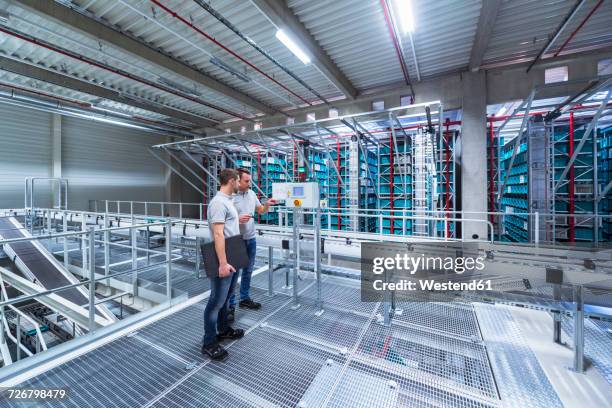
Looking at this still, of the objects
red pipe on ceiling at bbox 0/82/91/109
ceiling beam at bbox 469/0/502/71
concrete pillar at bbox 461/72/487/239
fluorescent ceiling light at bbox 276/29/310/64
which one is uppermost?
red pipe on ceiling at bbox 0/82/91/109

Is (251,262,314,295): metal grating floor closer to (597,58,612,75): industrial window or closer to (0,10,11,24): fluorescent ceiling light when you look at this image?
(0,10,11,24): fluorescent ceiling light

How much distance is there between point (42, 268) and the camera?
641 cm

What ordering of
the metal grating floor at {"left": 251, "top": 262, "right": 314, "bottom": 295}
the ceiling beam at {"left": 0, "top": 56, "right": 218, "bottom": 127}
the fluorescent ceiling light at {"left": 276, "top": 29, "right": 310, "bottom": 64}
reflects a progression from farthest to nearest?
1. the ceiling beam at {"left": 0, "top": 56, "right": 218, "bottom": 127}
2. the fluorescent ceiling light at {"left": 276, "top": 29, "right": 310, "bottom": 64}
3. the metal grating floor at {"left": 251, "top": 262, "right": 314, "bottom": 295}

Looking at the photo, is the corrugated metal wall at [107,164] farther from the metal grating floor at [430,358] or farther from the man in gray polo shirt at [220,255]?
the metal grating floor at [430,358]

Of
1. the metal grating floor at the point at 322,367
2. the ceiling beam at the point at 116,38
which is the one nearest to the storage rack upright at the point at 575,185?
the metal grating floor at the point at 322,367

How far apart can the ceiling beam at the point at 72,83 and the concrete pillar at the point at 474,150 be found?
32.8 feet

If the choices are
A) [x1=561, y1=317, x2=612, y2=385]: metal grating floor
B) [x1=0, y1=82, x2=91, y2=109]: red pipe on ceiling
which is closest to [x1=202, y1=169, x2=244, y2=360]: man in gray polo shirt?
[x1=561, y1=317, x2=612, y2=385]: metal grating floor

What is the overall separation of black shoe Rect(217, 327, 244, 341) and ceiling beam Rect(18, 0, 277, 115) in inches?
239

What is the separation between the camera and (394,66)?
22.6 ft

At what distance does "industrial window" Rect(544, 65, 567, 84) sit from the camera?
6156 mm

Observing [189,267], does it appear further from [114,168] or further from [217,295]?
[114,168]

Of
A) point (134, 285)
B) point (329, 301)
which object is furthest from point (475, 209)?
point (134, 285)

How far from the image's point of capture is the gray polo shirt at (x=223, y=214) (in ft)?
8.02

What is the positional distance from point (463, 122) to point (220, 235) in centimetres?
690
